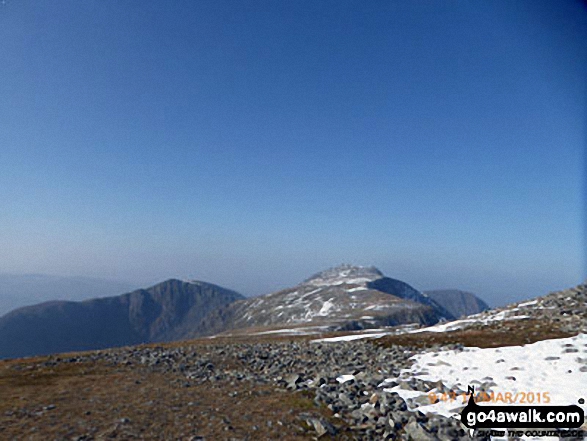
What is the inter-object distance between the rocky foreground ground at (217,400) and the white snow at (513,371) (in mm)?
1767

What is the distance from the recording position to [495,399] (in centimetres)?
1652

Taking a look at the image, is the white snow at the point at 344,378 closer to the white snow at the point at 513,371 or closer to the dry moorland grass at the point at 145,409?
the white snow at the point at 513,371

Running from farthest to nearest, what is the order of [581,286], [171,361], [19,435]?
[581,286]
[171,361]
[19,435]

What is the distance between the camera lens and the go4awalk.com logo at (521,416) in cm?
1409

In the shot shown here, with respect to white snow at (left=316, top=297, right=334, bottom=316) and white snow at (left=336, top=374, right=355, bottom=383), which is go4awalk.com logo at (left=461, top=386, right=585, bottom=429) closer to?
white snow at (left=336, top=374, right=355, bottom=383)

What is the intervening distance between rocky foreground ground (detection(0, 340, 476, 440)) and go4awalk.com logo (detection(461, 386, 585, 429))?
1.31 meters

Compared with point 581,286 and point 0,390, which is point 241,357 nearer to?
point 0,390

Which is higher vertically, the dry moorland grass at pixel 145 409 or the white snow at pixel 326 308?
the dry moorland grass at pixel 145 409

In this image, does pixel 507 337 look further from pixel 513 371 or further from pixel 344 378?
pixel 344 378

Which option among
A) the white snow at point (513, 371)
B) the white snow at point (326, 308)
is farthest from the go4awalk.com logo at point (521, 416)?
the white snow at point (326, 308)

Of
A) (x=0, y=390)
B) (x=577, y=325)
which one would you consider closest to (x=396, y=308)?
(x=577, y=325)

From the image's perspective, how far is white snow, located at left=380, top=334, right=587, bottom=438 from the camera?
16.5 metres

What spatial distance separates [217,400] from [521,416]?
16.3 metres

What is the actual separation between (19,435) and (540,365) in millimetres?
30045
